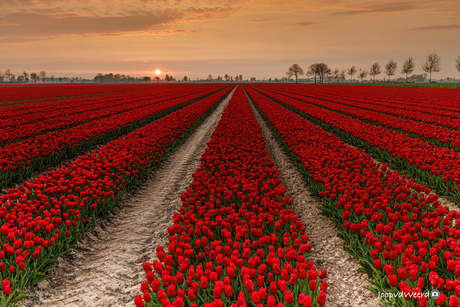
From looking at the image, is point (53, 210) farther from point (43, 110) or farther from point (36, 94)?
point (36, 94)

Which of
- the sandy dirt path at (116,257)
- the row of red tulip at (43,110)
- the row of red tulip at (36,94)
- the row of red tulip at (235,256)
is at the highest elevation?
the row of red tulip at (36,94)

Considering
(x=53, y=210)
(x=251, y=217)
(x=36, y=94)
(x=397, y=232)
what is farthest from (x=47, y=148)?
(x=36, y=94)

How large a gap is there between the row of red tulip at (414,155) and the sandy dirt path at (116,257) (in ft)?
23.2

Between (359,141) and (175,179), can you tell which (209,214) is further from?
(359,141)

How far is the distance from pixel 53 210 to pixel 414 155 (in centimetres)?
996

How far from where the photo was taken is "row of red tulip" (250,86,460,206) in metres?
7.36

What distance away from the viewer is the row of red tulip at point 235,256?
305cm

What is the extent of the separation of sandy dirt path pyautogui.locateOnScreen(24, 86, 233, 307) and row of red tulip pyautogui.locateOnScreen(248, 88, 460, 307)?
3.54m

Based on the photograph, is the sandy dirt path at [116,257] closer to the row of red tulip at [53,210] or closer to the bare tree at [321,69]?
the row of red tulip at [53,210]

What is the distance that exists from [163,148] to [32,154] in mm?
4742

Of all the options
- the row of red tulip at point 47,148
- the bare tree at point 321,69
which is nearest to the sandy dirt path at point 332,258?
the row of red tulip at point 47,148

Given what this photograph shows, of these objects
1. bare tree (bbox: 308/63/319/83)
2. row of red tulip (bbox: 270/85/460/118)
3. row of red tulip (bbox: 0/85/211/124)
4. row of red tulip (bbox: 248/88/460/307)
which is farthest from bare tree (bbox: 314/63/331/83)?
row of red tulip (bbox: 248/88/460/307)

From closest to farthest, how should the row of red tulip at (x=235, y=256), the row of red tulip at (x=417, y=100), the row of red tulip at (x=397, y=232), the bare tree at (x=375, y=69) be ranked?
the row of red tulip at (x=235, y=256) → the row of red tulip at (x=397, y=232) → the row of red tulip at (x=417, y=100) → the bare tree at (x=375, y=69)

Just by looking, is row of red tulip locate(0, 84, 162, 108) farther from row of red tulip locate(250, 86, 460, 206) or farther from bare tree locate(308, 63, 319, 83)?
bare tree locate(308, 63, 319, 83)
